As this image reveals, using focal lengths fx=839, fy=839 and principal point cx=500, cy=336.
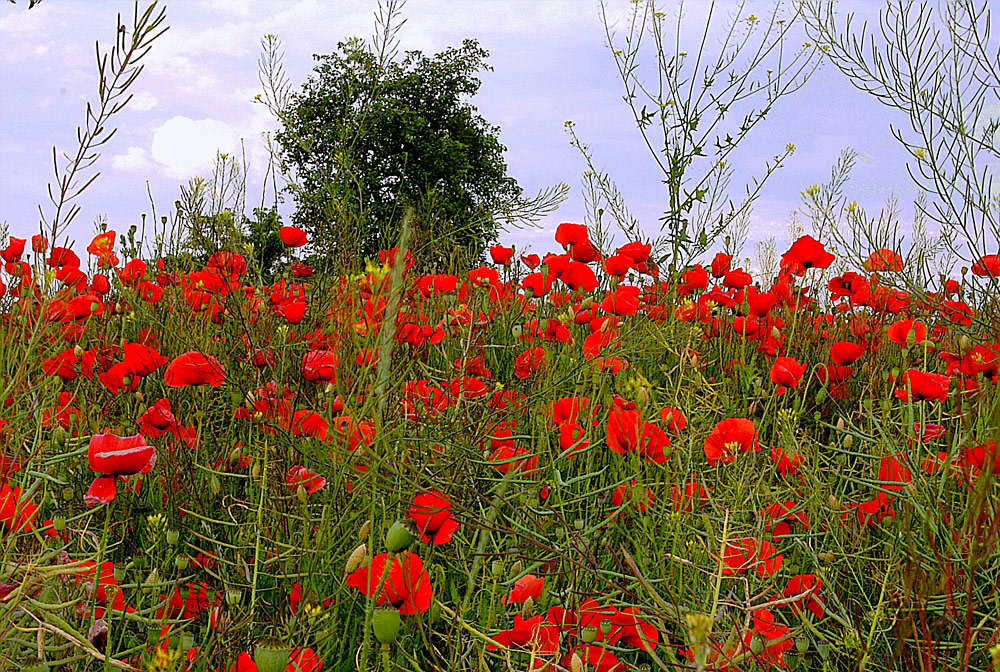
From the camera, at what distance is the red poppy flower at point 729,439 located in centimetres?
126

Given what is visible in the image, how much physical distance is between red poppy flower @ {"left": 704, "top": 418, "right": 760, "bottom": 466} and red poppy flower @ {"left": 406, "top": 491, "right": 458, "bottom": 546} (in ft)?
1.48

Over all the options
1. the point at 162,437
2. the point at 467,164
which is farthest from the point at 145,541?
the point at 467,164

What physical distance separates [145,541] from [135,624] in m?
0.25

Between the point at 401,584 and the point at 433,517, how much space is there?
12 centimetres

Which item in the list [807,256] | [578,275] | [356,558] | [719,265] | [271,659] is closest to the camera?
[271,659]

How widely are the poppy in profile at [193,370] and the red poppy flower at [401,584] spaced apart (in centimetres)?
61

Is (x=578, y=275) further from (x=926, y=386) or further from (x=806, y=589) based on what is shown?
(x=806, y=589)

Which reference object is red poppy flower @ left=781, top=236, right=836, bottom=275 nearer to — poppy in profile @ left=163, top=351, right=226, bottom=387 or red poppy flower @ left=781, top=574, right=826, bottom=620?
red poppy flower @ left=781, top=574, right=826, bottom=620

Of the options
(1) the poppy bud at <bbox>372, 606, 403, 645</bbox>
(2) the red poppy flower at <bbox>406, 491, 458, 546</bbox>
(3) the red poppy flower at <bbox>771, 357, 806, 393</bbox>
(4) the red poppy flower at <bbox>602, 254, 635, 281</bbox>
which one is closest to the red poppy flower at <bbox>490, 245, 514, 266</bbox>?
(4) the red poppy flower at <bbox>602, 254, 635, 281</bbox>

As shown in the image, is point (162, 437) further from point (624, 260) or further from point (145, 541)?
point (624, 260)

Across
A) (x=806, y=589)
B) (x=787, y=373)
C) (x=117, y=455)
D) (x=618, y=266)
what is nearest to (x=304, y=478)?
(x=117, y=455)

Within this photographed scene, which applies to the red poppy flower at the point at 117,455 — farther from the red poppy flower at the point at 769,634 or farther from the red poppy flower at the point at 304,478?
the red poppy flower at the point at 769,634

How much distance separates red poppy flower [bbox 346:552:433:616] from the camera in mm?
877

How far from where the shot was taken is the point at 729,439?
1284 mm
